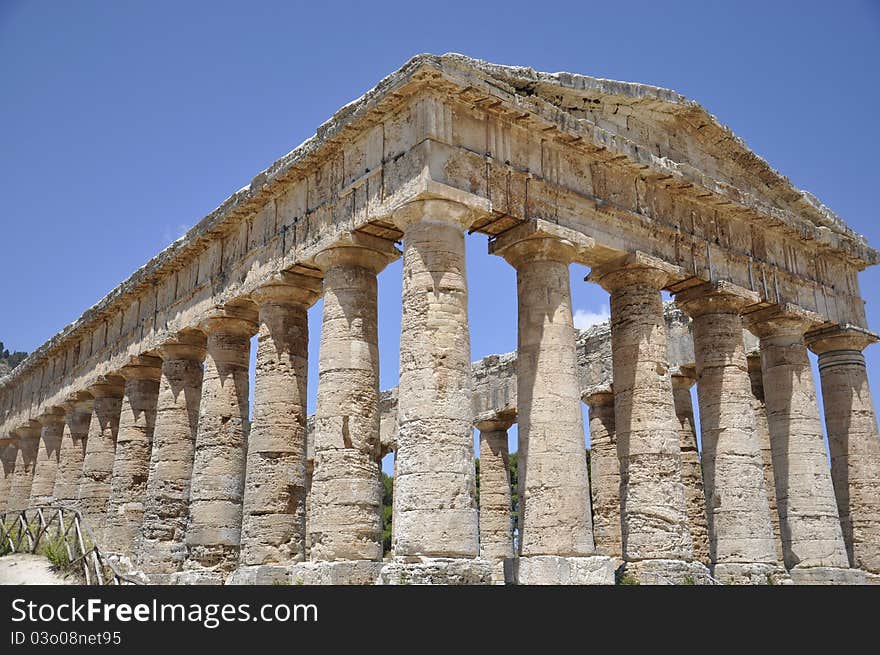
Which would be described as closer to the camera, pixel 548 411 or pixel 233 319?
pixel 548 411

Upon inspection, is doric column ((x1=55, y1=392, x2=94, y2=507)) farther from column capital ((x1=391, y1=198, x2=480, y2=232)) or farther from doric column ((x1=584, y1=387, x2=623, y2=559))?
column capital ((x1=391, y1=198, x2=480, y2=232))

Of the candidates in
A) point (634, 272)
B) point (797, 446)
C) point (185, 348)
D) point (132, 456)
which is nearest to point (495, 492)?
point (797, 446)

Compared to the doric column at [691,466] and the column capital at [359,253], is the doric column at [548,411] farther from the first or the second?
the doric column at [691,466]

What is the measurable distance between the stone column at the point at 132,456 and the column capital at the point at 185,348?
1.72 m

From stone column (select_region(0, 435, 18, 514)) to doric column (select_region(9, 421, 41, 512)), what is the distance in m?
1.27

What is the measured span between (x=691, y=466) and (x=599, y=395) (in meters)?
3.38

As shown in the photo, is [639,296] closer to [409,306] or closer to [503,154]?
[503,154]

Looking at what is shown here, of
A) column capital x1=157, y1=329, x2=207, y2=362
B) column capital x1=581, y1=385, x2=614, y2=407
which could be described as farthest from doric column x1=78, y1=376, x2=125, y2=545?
column capital x1=581, y1=385, x2=614, y2=407

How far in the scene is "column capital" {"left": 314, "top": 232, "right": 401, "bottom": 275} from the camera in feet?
53.0

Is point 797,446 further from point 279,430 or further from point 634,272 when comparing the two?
point 279,430

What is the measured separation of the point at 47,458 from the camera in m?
29.8
